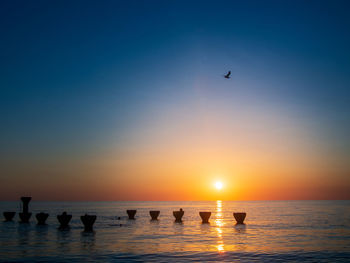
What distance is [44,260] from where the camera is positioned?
24.0m

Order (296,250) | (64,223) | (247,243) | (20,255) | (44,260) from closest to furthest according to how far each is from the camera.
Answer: (44,260) < (20,255) < (296,250) < (247,243) < (64,223)

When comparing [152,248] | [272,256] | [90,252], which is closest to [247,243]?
[272,256]

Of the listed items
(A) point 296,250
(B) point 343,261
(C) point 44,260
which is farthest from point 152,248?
(B) point 343,261

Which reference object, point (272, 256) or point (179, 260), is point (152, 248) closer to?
point (179, 260)

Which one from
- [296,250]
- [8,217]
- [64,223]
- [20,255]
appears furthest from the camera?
[8,217]

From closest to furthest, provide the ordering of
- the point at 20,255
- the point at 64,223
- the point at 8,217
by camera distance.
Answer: the point at 20,255 → the point at 64,223 → the point at 8,217

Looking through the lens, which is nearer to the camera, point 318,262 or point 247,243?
point 318,262

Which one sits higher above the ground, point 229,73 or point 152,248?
point 229,73

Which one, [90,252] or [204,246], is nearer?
[90,252]

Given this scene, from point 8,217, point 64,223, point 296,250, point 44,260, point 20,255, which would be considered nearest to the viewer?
point 44,260

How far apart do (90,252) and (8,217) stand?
45.1 metres

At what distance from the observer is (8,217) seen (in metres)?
64.8

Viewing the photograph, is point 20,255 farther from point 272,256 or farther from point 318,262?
point 318,262

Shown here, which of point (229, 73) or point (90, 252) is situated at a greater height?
point (229, 73)
